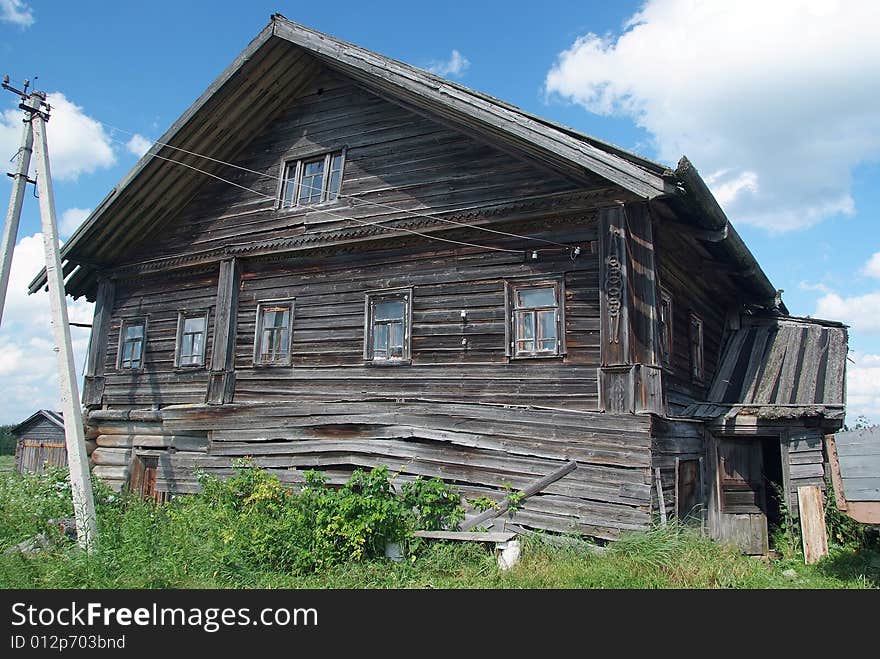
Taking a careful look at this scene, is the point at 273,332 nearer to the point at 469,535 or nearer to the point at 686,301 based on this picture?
the point at 469,535

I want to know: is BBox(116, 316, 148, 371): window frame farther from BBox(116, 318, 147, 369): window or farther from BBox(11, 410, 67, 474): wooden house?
BBox(11, 410, 67, 474): wooden house

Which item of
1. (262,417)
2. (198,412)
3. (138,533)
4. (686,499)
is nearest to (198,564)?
(138,533)

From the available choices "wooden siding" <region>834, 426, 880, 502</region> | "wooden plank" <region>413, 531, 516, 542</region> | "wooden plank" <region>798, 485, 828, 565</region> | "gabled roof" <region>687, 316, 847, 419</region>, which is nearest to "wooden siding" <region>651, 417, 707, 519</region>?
"gabled roof" <region>687, 316, 847, 419</region>

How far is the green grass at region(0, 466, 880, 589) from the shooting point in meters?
7.38

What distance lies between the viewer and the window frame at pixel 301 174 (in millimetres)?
12438

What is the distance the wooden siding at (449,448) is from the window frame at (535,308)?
87 centimetres

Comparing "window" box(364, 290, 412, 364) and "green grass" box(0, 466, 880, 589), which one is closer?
"green grass" box(0, 466, 880, 589)

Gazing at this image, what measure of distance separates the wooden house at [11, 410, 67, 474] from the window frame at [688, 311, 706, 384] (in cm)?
2927

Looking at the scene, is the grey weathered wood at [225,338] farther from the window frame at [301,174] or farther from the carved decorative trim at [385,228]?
the window frame at [301,174]

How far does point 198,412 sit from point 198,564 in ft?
17.0

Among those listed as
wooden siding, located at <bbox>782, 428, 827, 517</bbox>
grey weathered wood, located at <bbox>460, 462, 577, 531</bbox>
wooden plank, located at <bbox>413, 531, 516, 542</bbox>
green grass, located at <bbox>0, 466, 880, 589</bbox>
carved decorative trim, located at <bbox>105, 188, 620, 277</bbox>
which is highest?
carved decorative trim, located at <bbox>105, 188, 620, 277</bbox>

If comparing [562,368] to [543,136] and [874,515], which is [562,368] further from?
[874,515]

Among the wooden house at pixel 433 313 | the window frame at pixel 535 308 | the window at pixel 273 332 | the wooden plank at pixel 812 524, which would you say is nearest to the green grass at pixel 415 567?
the wooden plank at pixel 812 524

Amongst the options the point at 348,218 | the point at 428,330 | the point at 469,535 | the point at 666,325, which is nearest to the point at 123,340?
the point at 348,218
